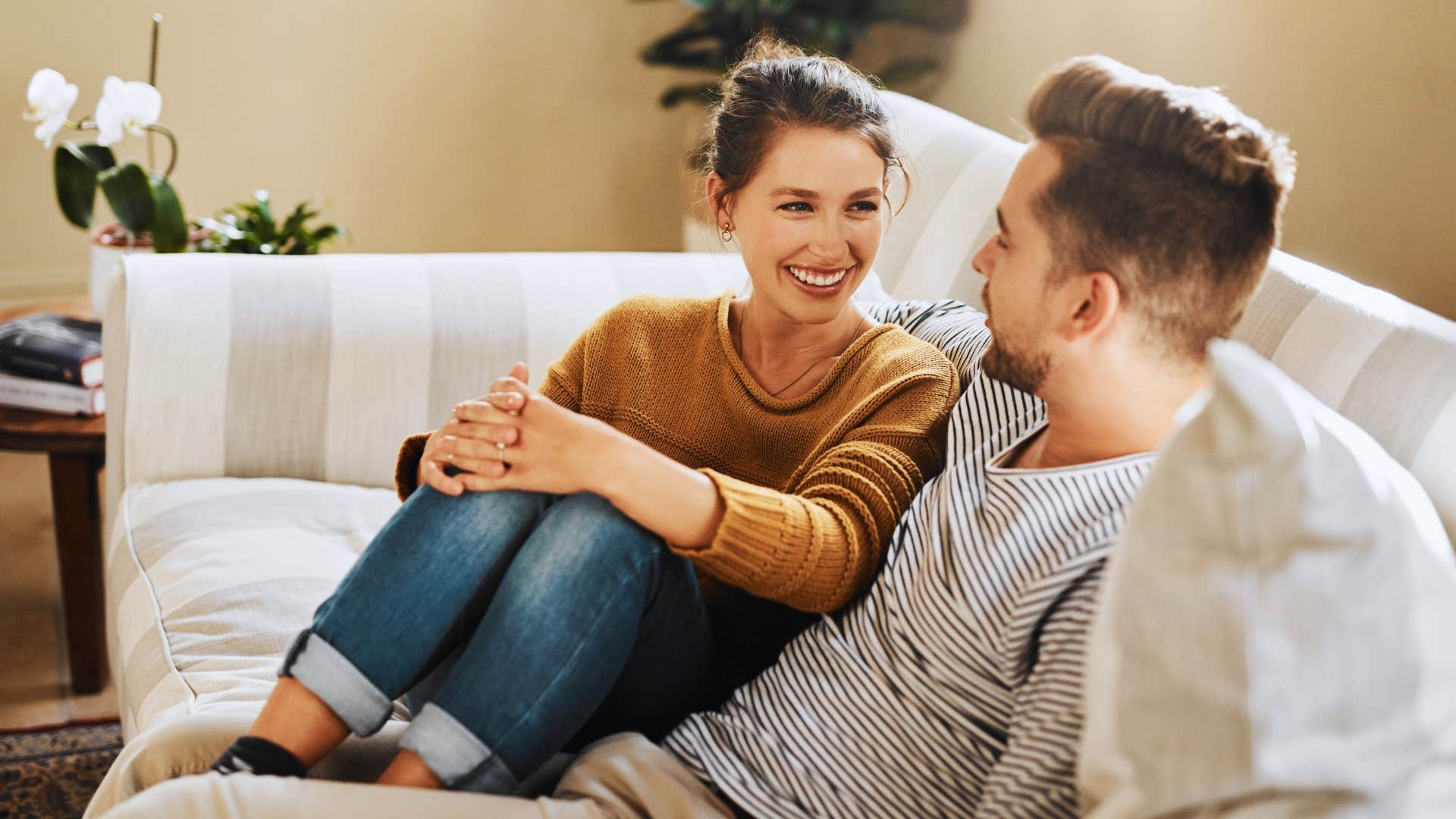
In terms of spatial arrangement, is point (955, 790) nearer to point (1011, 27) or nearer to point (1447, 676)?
point (1447, 676)

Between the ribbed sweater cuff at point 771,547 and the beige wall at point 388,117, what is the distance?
2.63 meters

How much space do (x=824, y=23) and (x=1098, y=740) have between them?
2.68m

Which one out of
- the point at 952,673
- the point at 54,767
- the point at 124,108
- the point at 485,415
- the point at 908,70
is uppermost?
the point at 908,70

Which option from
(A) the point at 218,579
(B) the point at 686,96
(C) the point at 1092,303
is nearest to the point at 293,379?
(A) the point at 218,579

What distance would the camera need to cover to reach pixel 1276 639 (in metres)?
0.67

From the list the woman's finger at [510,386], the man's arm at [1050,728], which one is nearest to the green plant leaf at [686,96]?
the woman's finger at [510,386]

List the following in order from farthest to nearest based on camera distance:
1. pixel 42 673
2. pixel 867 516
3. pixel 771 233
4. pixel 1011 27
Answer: pixel 1011 27, pixel 42 673, pixel 771 233, pixel 867 516

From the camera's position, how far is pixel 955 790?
0.99 m

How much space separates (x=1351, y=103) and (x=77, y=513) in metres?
1.89

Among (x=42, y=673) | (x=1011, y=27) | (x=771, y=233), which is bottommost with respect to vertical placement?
(x=42, y=673)

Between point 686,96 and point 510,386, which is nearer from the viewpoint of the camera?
point 510,386

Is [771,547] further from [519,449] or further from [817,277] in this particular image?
[817,277]

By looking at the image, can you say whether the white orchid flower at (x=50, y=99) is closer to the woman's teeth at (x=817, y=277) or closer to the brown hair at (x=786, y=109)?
the brown hair at (x=786, y=109)

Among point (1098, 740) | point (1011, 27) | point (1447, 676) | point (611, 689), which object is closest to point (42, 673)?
point (611, 689)
